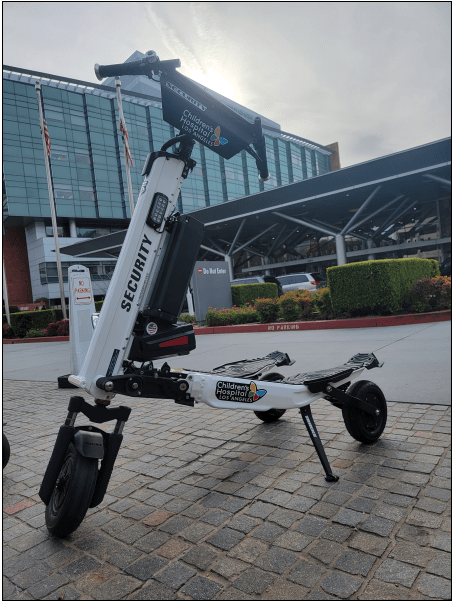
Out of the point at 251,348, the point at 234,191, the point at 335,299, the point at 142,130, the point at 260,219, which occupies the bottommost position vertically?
the point at 251,348

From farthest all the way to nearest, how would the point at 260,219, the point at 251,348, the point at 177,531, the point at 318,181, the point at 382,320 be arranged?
the point at 260,219, the point at 318,181, the point at 382,320, the point at 251,348, the point at 177,531

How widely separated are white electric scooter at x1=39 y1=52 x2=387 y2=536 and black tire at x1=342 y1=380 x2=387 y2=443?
1.41 ft

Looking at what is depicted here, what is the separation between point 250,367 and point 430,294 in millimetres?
8312

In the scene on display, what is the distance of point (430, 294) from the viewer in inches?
397

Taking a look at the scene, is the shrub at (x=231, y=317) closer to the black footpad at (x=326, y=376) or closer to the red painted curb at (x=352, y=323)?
the red painted curb at (x=352, y=323)

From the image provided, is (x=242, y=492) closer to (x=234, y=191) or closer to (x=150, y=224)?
(x=150, y=224)

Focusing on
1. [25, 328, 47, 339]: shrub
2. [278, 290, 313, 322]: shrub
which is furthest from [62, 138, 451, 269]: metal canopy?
[25, 328, 47, 339]: shrub

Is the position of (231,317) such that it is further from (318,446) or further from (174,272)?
(174,272)

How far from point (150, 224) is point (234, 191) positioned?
68135mm

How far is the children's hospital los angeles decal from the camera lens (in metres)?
2.71

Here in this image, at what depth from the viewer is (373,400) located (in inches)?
132

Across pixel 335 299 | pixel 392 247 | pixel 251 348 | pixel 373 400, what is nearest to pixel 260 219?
pixel 392 247

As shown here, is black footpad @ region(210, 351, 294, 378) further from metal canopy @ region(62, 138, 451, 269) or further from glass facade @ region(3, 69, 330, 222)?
glass facade @ region(3, 69, 330, 222)

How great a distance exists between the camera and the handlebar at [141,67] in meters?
2.52
